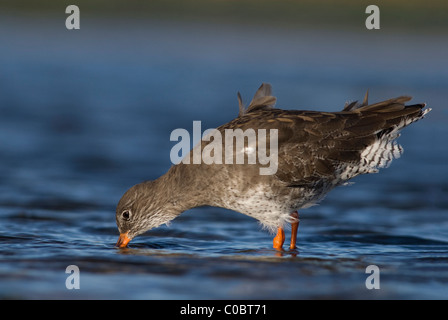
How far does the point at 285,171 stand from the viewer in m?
8.85

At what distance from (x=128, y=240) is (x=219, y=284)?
211 cm

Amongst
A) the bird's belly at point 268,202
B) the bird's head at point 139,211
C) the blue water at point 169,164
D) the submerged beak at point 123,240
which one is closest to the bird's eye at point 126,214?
the bird's head at point 139,211

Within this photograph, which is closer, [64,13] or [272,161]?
[272,161]

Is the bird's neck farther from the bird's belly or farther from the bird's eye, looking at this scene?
the bird's eye

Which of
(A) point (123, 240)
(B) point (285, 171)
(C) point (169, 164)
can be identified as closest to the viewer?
(B) point (285, 171)

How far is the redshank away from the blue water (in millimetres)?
484

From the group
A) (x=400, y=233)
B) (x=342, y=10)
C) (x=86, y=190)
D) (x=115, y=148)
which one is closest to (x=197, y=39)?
(x=342, y=10)

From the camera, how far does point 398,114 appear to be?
9.14 meters

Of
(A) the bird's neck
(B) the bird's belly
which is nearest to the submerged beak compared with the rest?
(A) the bird's neck

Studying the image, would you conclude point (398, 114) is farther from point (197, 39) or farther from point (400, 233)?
point (197, 39)

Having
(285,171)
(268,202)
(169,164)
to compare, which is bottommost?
(268,202)

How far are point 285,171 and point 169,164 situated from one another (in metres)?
5.40

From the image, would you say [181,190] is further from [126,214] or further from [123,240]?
[123,240]

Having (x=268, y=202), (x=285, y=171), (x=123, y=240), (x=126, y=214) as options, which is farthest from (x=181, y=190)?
(x=285, y=171)
